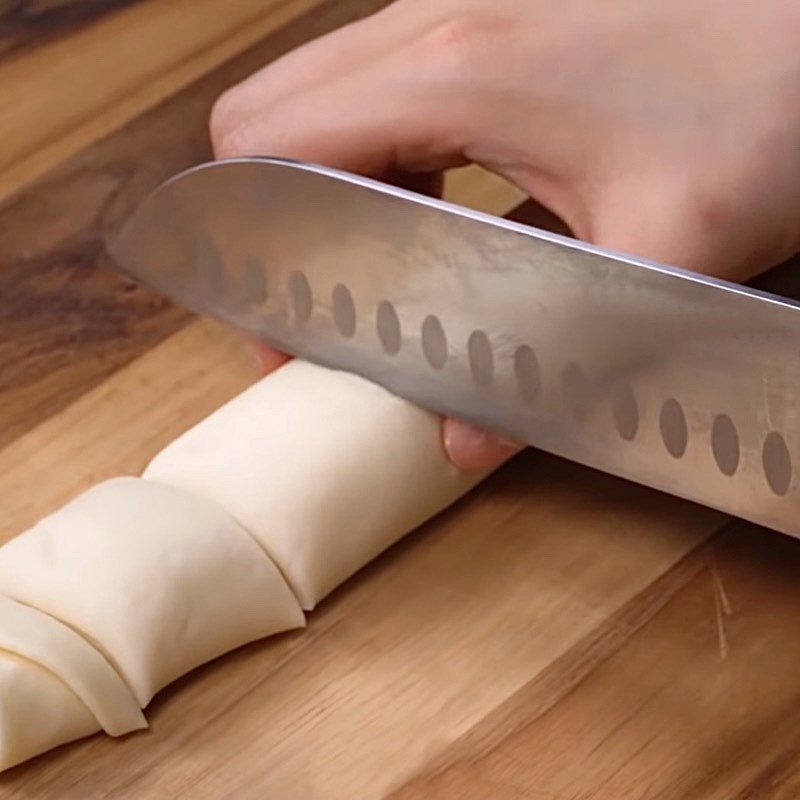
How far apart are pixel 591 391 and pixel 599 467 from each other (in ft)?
0.25

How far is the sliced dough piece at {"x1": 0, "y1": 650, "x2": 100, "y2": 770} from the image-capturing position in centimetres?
111

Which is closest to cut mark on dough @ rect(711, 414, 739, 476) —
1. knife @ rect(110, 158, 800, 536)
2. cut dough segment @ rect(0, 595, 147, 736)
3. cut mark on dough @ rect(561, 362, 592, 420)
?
knife @ rect(110, 158, 800, 536)

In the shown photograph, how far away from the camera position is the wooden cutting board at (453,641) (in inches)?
44.6

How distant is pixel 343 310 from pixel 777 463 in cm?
39

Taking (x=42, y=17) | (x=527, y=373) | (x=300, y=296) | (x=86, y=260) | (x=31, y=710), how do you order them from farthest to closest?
(x=42, y=17)
(x=86, y=260)
(x=300, y=296)
(x=527, y=373)
(x=31, y=710)

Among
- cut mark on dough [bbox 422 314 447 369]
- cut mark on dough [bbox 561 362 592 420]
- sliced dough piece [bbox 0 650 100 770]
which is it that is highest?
cut mark on dough [bbox 422 314 447 369]

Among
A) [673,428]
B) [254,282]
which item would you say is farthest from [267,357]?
[673,428]

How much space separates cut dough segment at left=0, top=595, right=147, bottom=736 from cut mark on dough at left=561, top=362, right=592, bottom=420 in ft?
1.34

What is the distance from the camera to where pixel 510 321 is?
120 cm

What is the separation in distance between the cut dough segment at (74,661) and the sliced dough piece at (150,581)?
1 cm

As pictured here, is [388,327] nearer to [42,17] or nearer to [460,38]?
[460,38]

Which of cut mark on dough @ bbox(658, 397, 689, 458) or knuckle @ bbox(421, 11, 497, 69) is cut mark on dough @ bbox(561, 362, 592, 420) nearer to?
cut mark on dough @ bbox(658, 397, 689, 458)

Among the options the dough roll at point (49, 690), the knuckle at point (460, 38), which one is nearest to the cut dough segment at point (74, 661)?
the dough roll at point (49, 690)

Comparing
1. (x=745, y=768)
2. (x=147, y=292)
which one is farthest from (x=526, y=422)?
(x=147, y=292)
